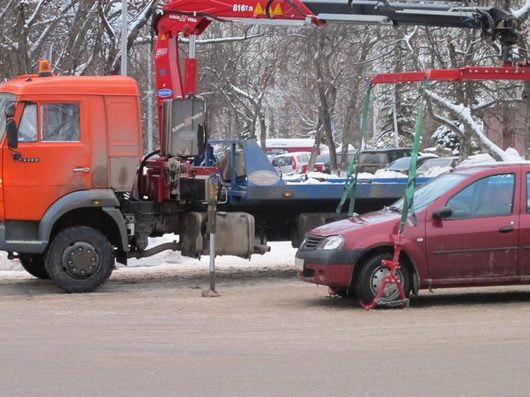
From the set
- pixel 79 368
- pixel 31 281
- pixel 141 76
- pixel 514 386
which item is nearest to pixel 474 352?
pixel 514 386

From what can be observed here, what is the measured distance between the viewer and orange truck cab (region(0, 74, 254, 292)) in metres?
12.7

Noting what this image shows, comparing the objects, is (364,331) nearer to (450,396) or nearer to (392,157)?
(450,396)

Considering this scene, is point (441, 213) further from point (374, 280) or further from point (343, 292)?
point (343, 292)

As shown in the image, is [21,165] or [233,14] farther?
[233,14]

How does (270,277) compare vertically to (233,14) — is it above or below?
below

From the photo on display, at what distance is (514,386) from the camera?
7.25m

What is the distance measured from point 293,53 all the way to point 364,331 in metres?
27.3

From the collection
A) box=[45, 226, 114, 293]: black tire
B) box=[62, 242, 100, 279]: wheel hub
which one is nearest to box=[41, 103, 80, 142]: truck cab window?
box=[45, 226, 114, 293]: black tire

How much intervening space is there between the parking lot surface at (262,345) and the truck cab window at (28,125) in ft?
6.92

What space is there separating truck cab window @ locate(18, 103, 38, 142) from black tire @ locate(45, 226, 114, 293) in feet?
4.38

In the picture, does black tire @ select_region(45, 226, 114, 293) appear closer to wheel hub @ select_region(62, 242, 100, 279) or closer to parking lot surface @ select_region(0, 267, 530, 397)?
wheel hub @ select_region(62, 242, 100, 279)

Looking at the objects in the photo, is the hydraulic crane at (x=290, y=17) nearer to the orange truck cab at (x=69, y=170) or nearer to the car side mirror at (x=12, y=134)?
the orange truck cab at (x=69, y=170)

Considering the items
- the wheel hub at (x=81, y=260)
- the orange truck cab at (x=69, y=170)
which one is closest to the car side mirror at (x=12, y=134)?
the orange truck cab at (x=69, y=170)

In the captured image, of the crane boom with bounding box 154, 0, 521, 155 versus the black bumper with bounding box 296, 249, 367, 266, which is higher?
the crane boom with bounding box 154, 0, 521, 155
